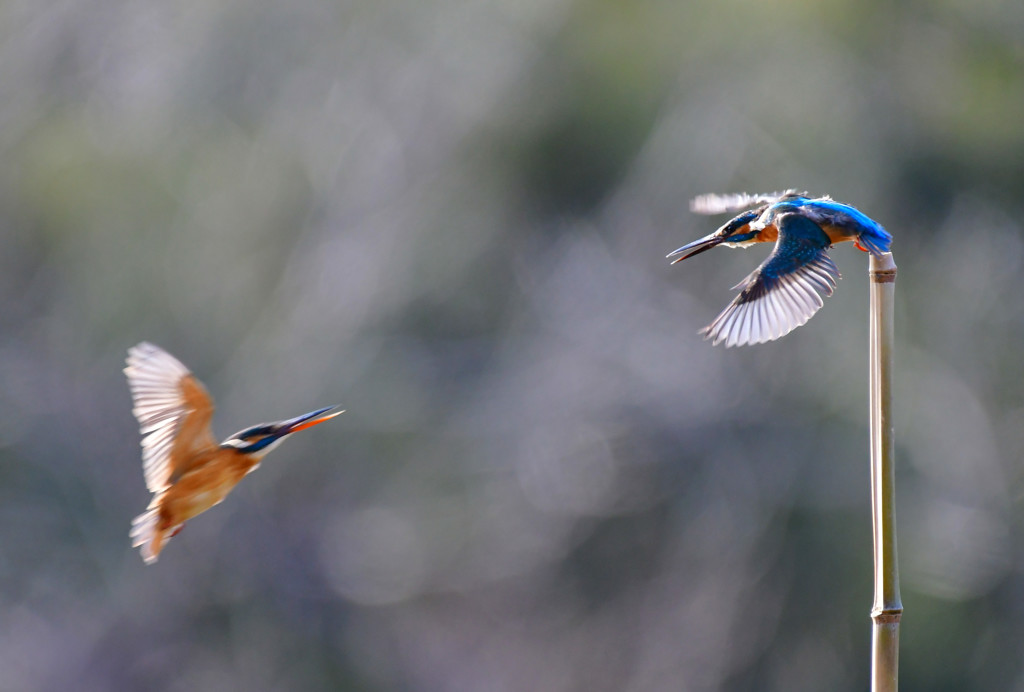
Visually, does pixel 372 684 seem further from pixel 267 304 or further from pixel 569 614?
pixel 267 304

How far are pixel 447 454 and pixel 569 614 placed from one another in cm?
96

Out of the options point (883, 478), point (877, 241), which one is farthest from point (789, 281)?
point (883, 478)

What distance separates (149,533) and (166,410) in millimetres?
211

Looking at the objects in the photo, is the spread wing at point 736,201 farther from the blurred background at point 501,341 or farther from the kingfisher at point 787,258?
the blurred background at point 501,341

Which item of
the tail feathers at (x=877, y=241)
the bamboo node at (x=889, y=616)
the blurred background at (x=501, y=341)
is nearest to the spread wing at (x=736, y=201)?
the tail feathers at (x=877, y=241)

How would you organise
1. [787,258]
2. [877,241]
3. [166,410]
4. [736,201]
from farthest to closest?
[166,410] < [736,201] < [787,258] < [877,241]

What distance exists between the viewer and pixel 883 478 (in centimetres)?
95

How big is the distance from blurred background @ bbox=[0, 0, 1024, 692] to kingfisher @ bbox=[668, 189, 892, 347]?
9.53 feet

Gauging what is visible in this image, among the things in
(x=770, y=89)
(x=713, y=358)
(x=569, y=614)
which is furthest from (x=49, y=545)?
(x=770, y=89)

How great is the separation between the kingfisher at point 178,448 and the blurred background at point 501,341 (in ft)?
9.11

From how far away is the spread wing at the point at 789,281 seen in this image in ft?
4.31

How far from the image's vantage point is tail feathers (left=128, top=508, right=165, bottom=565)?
1659mm

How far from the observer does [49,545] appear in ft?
16.9

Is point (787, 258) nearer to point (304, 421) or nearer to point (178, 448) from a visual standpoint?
point (304, 421)
